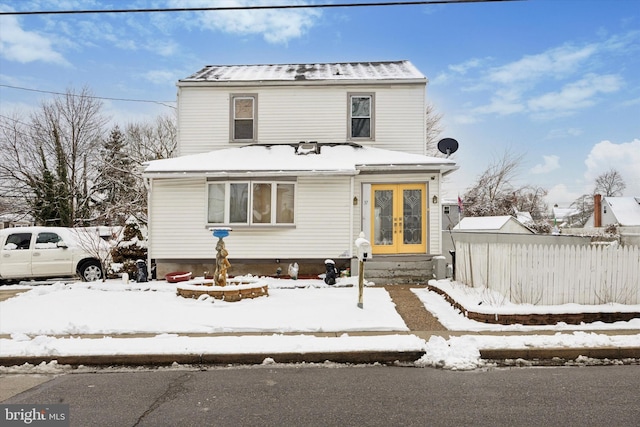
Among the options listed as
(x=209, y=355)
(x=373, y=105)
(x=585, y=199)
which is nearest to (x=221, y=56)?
(x=373, y=105)

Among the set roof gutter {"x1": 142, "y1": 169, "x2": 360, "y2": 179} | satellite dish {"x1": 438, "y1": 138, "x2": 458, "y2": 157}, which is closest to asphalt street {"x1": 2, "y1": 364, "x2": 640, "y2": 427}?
roof gutter {"x1": 142, "y1": 169, "x2": 360, "y2": 179}

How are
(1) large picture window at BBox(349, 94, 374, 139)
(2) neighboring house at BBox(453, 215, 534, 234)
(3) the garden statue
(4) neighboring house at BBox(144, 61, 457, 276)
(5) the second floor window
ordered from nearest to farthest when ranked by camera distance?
(3) the garden statue
(4) neighboring house at BBox(144, 61, 457, 276)
(1) large picture window at BBox(349, 94, 374, 139)
(5) the second floor window
(2) neighboring house at BBox(453, 215, 534, 234)

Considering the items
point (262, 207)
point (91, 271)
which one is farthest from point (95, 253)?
point (262, 207)

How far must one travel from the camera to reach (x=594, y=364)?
5.57 m

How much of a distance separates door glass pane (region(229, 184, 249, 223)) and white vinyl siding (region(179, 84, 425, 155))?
7.69 ft

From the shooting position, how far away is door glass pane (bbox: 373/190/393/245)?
12.7m

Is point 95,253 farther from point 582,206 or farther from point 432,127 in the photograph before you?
point 582,206

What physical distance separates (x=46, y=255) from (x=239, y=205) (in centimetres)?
590

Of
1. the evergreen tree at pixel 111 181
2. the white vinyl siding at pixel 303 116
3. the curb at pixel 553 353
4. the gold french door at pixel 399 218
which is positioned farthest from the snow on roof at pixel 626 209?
the curb at pixel 553 353

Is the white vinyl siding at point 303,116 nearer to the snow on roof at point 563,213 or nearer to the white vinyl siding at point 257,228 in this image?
the white vinyl siding at point 257,228

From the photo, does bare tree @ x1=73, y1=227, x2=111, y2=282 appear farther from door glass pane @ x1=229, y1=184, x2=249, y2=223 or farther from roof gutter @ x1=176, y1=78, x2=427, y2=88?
roof gutter @ x1=176, y1=78, x2=427, y2=88

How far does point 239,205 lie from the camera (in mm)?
12688

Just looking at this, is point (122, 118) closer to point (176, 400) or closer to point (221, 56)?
point (221, 56)

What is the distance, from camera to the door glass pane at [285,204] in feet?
41.5
